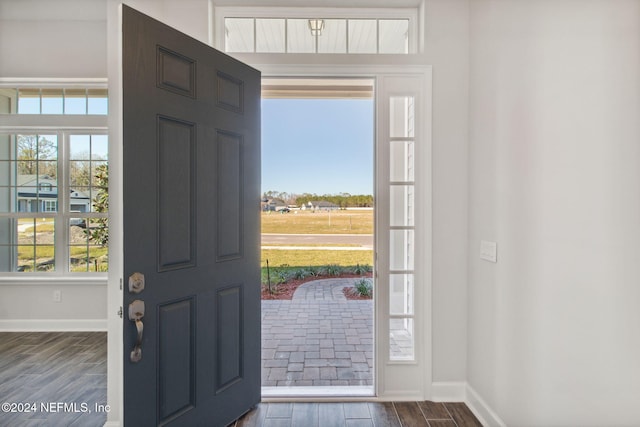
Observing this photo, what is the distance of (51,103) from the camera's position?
362 centimetres

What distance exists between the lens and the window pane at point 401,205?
224 centimetres

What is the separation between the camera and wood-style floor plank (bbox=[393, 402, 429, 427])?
76.2 inches

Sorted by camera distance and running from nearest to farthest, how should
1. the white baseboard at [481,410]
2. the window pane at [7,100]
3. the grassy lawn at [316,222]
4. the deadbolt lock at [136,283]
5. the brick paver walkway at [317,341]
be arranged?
the deadbolt lock at [136,283]
the white baseboard at [481,410]
the brick paver walkway at [317,341]
the window pane at [7,100]
the grassy lawn at [316,222]

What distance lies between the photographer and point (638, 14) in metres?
1.10

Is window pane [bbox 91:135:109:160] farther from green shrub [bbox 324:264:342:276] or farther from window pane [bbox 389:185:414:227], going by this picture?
green shrub [bbox 324:264:342:276]

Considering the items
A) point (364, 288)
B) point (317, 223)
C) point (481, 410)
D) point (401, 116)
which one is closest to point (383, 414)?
point (481, 410)

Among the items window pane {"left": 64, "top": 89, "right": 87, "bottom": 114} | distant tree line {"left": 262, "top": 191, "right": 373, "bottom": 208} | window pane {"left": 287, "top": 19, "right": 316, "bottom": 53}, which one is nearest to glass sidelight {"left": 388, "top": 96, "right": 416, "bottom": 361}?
window pane {"left": 287, "top": 19, "right": 316, "bottom": 53}

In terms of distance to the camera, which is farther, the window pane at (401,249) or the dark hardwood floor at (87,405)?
the window pane at (401,249)

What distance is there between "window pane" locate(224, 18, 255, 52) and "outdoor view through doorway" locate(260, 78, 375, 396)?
89 centimetres

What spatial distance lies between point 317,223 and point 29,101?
4855mm

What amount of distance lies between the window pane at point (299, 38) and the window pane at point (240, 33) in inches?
11.1

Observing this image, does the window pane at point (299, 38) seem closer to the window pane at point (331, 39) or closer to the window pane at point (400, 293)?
the window pane at point (331, 39)

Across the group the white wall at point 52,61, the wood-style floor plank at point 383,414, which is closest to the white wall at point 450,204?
the wood-style floor plank at point 383,414

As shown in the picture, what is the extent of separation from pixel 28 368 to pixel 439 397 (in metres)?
3.68
